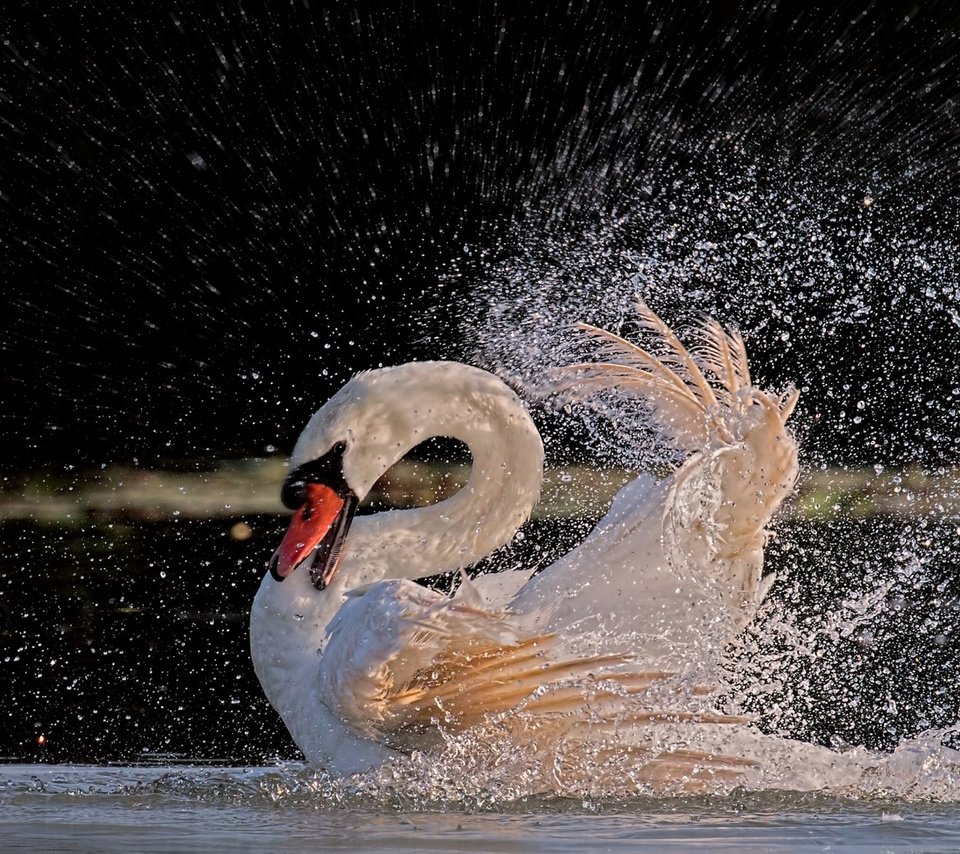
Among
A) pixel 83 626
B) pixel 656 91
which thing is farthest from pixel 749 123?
pixel 83 626

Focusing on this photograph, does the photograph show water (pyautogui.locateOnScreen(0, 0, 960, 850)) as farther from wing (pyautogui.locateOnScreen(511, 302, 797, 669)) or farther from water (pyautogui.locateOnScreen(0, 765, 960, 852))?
water (pyautogui.locateOnScreen(0, 765, 960, 852))

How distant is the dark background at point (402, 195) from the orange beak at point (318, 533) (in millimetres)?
5340

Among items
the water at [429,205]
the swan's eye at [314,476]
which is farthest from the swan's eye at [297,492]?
the water at [429,205]

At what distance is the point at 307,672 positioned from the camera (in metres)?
4.34

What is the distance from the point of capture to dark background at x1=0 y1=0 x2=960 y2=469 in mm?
10766

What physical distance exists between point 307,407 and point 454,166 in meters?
2.03

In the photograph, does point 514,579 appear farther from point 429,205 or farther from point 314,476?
point 429,205

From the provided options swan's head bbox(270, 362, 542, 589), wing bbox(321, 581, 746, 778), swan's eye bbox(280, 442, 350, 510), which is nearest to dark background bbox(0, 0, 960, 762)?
swan's head bbox(270, 362, 542, 589)

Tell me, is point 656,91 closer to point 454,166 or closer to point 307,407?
point 454,166

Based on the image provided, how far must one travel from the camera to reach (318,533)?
460 cm

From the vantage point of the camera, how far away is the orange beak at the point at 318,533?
4547 millimetres

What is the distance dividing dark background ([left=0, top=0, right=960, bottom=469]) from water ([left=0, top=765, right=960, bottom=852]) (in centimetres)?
664

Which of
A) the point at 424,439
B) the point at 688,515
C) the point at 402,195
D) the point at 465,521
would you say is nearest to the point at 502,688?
the point at 688,515

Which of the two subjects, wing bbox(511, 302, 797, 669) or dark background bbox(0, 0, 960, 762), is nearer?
wing bbox(511, 302, 797, 669)
